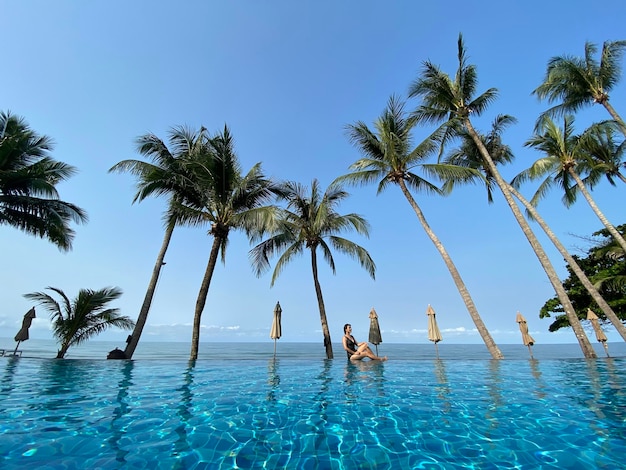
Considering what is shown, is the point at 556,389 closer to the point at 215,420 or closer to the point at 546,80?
the point at 215,420

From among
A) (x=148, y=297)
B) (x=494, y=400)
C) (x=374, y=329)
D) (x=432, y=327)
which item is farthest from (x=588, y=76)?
(x=148, y=297)

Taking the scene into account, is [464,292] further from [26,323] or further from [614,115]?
[26,323]

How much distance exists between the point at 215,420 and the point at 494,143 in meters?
19.9

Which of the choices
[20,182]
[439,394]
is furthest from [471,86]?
[20,182]

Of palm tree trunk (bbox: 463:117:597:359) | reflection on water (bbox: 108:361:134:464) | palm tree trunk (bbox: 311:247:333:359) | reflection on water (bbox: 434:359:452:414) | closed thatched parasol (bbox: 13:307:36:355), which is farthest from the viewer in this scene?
palm tree trunk (bbox: 311:247:333:359)

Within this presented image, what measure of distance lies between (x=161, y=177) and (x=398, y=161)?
11.6 m

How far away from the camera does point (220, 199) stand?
1473 centimetres

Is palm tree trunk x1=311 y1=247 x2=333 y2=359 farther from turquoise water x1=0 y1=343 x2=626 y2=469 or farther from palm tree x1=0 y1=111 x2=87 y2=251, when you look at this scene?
palm tree x1=0 y1=111 x2=87 y2=251

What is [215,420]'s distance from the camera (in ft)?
13.9

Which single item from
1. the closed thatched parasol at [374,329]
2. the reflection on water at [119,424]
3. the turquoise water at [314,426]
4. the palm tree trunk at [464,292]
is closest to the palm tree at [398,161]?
the palm tree trunk at [464,292]

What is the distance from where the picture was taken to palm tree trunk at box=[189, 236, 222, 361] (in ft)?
45.1

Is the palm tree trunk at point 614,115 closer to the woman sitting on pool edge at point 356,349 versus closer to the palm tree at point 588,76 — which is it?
the palm tree at point 588,76

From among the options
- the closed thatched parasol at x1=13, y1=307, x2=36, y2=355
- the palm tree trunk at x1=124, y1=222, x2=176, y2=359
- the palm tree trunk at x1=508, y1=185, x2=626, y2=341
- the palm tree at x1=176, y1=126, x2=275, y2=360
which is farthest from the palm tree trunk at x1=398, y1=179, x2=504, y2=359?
the closed thatched parasol at x1=13, y1=307, x2=36, y2=355

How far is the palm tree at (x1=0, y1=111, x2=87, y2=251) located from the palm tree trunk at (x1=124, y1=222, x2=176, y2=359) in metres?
4.14
